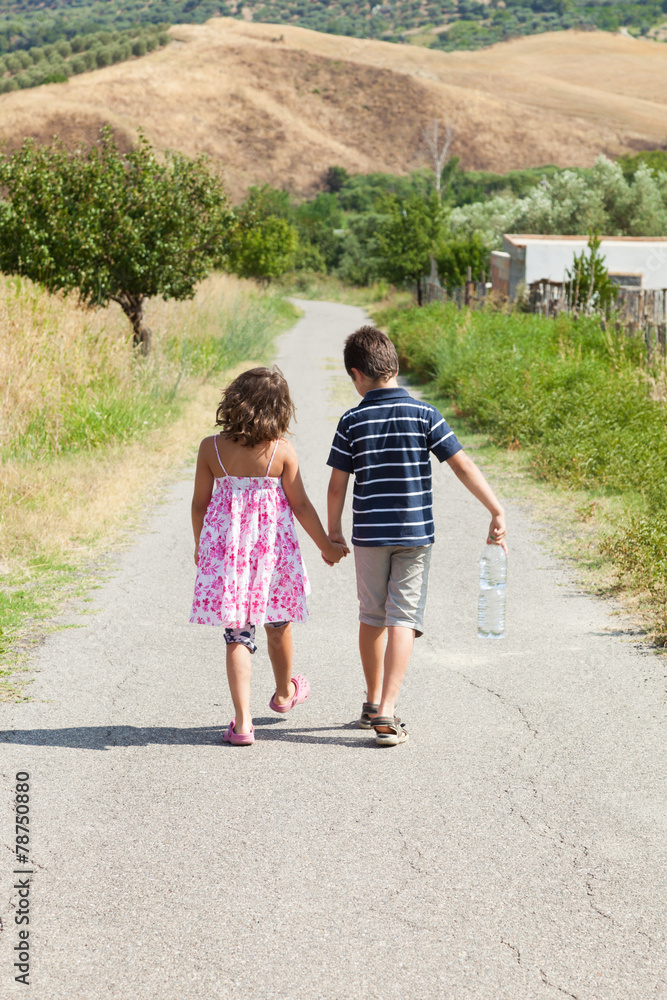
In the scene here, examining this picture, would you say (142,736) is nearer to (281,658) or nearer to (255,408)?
(281,658)

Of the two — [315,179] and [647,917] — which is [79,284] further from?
[315,179]

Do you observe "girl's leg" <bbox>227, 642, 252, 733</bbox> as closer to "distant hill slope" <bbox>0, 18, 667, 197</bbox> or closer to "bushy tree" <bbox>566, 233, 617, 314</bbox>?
"bushy tree" <bbox>566, 233, 617, 314</bbox>

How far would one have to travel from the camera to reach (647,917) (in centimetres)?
290

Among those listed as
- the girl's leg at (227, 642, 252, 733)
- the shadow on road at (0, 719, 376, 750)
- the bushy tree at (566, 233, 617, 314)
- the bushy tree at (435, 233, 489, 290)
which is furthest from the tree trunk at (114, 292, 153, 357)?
the bushy tree at (435, 233, 489, 290)

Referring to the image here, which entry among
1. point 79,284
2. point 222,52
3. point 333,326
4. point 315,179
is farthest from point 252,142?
point 79,284

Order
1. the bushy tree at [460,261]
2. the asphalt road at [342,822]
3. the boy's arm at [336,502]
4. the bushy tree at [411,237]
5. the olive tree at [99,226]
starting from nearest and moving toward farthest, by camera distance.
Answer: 1. the asphalt road at [342,822]
2. the boy's arm at [336,502]
3. the olive tree at [99,226]
4. the bushy tree at [460,261]
5. the bushy tree at [411,237]

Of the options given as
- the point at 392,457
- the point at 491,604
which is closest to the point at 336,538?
the point at 392,457

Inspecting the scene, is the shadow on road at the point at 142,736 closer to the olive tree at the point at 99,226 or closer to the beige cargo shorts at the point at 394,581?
the beige cargo shorts at the point at 394,581

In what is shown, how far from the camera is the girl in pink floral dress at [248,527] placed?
4027 millimetres

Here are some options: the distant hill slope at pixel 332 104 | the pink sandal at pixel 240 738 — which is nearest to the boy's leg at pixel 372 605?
the pink sandal at pixel 240 738

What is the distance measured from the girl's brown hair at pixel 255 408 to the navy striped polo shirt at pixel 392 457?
0.87ft

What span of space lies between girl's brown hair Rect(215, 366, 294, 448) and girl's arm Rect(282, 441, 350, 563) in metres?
0.13

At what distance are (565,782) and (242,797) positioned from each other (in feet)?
4.01

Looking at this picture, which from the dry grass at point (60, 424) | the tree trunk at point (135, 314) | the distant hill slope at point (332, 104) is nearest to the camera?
the dry grass at point (60, 424)
